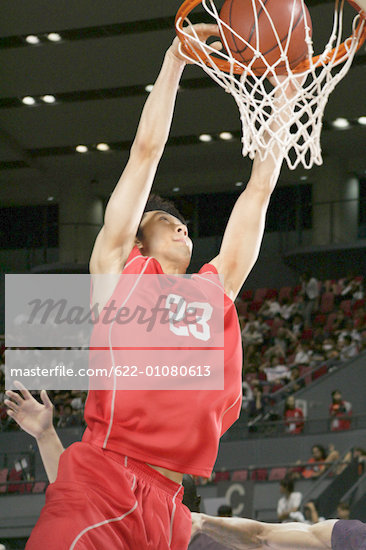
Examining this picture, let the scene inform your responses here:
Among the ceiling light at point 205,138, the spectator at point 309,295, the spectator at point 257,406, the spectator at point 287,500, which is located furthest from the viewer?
the ceiling light at point 205,138

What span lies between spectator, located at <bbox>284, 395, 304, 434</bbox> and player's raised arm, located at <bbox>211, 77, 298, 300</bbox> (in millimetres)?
6885

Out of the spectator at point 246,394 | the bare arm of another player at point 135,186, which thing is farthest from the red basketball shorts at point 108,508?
the spectator at point 246,394

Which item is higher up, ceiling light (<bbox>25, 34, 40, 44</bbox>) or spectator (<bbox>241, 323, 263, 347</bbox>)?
ceiling light (<bbox>25, 34, 40, 44</bbox>)

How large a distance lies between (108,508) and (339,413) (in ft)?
26.3

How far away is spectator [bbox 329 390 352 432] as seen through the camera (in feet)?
30.6

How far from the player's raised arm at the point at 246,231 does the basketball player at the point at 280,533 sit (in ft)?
3.89

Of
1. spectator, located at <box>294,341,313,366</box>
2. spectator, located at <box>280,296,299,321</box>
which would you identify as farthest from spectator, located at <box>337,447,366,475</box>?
spectator, located at <box>280,296,299,321</box>

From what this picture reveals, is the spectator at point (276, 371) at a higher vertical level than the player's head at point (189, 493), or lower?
higher

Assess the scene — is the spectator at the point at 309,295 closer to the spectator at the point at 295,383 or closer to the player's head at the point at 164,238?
the spectator at the point at 295,383

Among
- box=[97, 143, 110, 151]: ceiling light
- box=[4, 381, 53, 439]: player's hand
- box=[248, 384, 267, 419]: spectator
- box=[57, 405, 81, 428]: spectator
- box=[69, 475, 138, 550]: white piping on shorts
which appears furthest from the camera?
box=[97, 143, 110, 151]: ceiling light

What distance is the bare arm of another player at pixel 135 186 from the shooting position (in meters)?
2.67

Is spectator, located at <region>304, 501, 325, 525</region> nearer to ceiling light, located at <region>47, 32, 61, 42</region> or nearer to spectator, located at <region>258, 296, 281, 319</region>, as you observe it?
spectator, located at <region>258, 296, 281, 319</region>

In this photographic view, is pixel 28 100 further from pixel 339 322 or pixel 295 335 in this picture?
pixel 339 322

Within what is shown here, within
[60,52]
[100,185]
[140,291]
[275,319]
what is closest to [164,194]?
[100,185]
